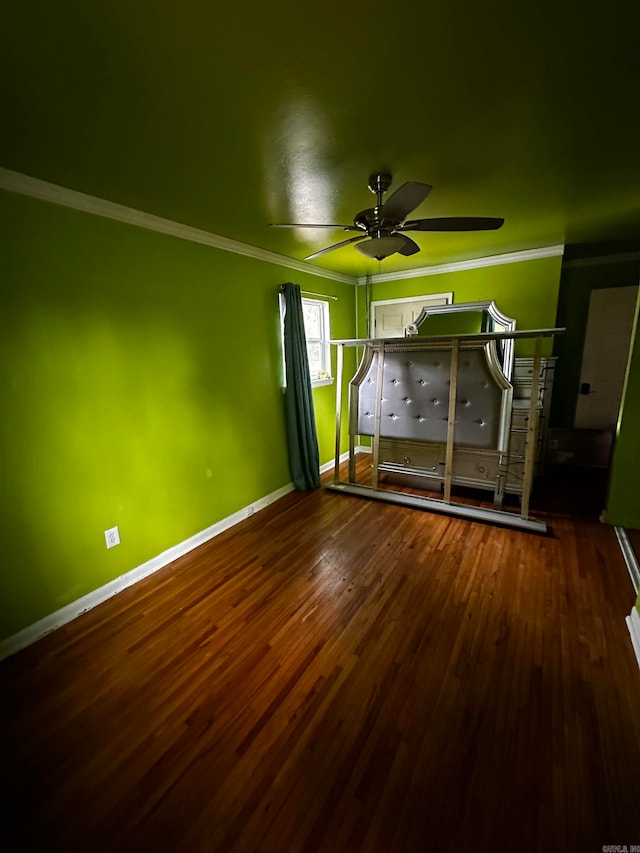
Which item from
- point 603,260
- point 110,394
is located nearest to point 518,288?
point 603,260

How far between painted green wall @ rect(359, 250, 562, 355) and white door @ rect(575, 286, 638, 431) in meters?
0.85

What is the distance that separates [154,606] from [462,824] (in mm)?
1826

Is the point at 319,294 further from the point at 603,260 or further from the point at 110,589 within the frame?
the point at 110,589

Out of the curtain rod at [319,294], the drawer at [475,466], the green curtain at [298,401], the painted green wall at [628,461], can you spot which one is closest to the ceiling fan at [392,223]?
the green curtain at [298,401]

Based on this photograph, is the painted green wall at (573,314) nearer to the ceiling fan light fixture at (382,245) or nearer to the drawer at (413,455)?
the drawer at (413,455)

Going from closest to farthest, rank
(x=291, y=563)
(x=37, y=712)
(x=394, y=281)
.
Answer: (x=37, y=712) → (x=291, y=563) → (x=394, y=281)

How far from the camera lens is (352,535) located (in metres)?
2.84

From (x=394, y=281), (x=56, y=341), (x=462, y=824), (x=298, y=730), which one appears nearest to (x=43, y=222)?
(x=56, y=341)

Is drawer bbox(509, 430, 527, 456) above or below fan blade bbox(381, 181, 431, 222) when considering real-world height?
below

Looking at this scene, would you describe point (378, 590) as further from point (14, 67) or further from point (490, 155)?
point (14, 67)

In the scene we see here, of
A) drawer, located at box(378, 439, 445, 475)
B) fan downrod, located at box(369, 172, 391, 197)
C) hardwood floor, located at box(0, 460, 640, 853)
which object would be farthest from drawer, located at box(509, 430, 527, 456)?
fan downrod, located at box(369, 172, 391, 197)

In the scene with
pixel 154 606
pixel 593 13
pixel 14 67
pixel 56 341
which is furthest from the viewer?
pixel 154 606

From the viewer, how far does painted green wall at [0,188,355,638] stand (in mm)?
1785

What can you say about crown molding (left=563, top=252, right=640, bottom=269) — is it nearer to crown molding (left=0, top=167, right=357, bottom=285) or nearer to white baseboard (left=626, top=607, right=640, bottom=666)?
crown molding (left=0, top=167, right=357, bottom=285)
